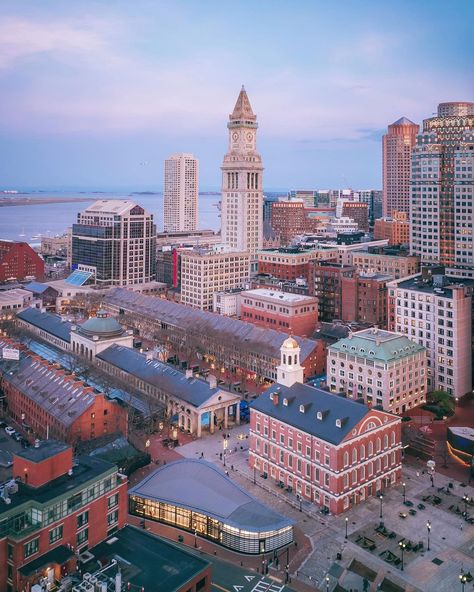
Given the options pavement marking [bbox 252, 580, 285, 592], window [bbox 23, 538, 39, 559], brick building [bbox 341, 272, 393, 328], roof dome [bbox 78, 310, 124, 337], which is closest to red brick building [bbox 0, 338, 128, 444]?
roof dome [bbox 78, 310, 124, 337]

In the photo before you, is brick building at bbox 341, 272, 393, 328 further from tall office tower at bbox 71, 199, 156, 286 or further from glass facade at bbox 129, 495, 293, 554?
tall office tower at bbox 71, 199, 156, 286

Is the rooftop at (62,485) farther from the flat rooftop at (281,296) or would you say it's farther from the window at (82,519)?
the flat rooftop at (281,296)

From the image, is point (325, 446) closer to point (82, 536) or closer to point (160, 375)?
point (82, 536)

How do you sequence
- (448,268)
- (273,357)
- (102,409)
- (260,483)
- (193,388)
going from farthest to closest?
(448,268) → (273,357) → (193,388) → (102,409) → (260,483)

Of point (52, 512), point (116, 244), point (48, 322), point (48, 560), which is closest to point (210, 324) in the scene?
point (48, 322)

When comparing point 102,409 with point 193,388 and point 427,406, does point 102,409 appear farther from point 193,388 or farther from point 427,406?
point 427,406

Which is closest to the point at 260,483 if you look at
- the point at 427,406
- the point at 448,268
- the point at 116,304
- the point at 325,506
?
the point at 325,506
